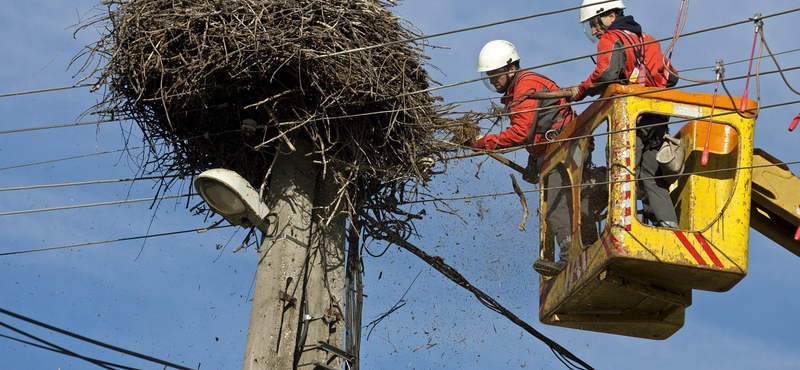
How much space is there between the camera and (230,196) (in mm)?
8352

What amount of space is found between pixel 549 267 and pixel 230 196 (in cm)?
261

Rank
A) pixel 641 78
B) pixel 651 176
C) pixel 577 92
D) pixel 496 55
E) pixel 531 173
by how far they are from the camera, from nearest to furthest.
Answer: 1. pixel 651 176
2. pixel 641 78
3. pixel 577 92
4. pixel 531 173
5. pixel 496 55

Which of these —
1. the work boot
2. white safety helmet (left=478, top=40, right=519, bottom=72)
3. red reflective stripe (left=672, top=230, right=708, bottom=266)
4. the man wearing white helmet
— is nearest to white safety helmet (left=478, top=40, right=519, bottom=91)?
white safety helmet (left=478, top=40, right=519, bottom=72)

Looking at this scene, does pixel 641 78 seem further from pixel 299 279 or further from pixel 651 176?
pixel 299 279

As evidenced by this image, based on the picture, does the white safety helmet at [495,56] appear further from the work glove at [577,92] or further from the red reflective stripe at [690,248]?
the red reflective stripe at [690,248]

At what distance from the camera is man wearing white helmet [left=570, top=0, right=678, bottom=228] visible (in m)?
8.98

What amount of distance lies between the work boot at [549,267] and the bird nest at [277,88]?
1047mm

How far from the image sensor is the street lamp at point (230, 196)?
27.0 ft

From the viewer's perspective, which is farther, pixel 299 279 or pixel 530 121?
pixel 530 121

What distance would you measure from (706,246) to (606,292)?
85cm

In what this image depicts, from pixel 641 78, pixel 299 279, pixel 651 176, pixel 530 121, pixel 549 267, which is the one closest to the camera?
pixel 299 279

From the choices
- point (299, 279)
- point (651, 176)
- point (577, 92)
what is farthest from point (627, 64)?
point (299, 279)

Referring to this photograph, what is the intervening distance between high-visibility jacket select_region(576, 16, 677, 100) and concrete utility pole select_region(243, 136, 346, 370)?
6.93ft

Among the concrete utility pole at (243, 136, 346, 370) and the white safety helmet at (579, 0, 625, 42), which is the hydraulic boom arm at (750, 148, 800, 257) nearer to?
the white safety helmet at (579, 0, 625, 42)
